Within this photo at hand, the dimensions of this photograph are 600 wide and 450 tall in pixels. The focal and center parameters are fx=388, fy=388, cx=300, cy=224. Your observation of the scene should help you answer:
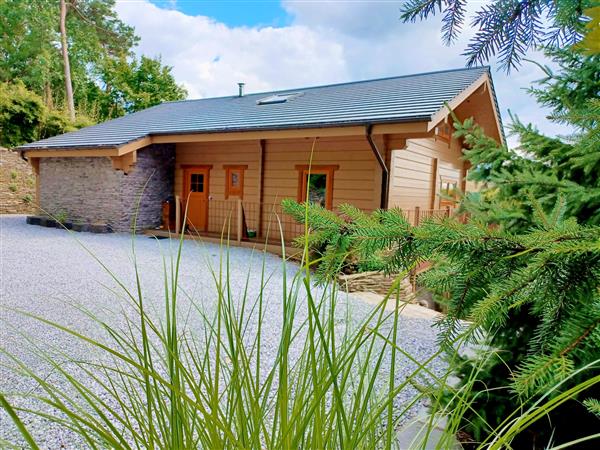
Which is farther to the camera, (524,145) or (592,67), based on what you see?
(524,145)

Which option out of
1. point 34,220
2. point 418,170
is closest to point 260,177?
point 418,170

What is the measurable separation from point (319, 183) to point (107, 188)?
20.0ft

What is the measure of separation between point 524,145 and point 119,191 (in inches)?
423

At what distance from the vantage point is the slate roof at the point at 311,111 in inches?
335

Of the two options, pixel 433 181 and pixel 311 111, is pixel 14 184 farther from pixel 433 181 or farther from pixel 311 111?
pixel 433 181

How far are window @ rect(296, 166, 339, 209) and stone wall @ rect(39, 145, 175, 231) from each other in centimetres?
454

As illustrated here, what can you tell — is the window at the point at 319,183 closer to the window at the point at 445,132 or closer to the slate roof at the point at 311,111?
the slate roof at the point at 311,111

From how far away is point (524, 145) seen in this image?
2395 mm

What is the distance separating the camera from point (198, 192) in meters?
12.5

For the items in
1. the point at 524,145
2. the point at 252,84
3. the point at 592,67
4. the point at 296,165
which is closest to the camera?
the point at 592,67

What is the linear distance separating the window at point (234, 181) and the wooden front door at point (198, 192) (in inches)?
29.3

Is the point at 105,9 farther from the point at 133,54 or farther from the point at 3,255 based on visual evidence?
the point at 3,255

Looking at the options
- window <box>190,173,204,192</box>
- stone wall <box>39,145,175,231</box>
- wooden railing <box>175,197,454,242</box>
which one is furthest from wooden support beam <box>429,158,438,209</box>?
stone wall <box>39,145,175,231</box>

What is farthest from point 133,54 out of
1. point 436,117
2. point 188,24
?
point 436,117
